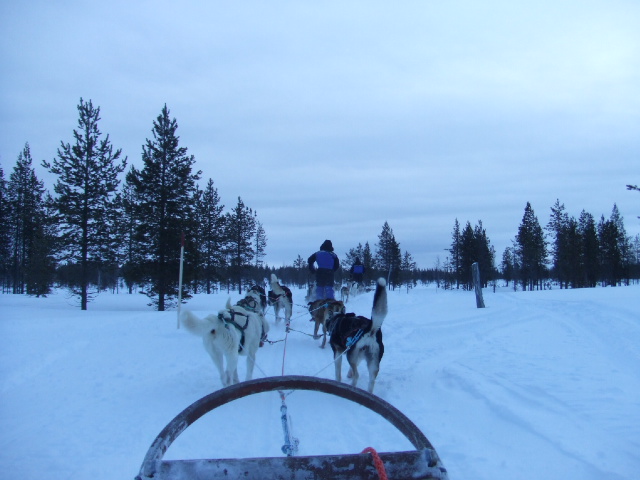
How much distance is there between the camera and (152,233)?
22391 millimetres

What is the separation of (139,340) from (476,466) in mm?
7991

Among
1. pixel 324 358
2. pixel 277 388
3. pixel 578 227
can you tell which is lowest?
pixel 324 358

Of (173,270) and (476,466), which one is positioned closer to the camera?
(476,466)

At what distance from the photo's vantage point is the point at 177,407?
197 inches

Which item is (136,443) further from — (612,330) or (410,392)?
(612,330)

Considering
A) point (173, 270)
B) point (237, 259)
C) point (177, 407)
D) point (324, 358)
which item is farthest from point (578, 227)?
point (177, 407)

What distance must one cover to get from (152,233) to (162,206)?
1.57 meters

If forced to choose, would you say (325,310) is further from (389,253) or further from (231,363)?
(389,253)

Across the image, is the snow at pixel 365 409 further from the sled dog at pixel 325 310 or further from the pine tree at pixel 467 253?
the pine tree at pixel 467 253

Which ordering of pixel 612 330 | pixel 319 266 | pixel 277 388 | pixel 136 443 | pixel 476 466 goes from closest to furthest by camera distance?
pixel 277 388 < pixel 476 466 < pixel 136 443 < pixel 612 330 < pixel 319 266

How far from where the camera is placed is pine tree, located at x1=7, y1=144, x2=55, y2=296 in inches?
1307

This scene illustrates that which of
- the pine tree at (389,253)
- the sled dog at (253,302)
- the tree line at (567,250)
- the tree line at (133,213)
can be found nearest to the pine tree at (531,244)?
the tree line at (567,250)

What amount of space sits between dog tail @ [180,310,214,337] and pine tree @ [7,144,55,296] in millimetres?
32343

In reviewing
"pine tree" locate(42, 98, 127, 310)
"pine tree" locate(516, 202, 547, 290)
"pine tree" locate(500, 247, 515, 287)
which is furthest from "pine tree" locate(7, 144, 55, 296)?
"pine tree" locate(500, 247, 515, 287)
